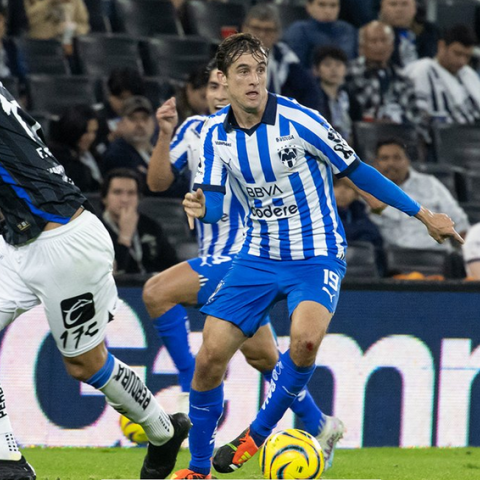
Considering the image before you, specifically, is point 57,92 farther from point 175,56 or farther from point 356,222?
point 356,222

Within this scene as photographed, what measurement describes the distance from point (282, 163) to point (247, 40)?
0.64 m

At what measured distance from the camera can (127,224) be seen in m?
8.09

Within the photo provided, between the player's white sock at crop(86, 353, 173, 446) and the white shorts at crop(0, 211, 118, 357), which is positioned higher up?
the white shorts at crop(0, 211, 118, 357)

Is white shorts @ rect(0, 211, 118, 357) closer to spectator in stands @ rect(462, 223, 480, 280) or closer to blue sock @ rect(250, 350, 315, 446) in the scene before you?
blue sock @ rect(250, 350, 315, 446)

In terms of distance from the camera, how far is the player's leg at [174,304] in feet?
20.6

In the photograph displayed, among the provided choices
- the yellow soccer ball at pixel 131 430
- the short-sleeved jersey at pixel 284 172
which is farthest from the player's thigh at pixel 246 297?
the yellow soccer ball at pixel 131 430

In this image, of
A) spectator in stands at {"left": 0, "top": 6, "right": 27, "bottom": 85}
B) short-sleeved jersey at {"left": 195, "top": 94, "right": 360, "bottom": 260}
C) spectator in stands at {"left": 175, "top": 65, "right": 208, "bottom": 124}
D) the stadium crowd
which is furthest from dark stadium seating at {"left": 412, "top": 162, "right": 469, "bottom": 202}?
short-sleeved jersey at {"left": 195, "top": 94, "right": 360, "bottom": 260}

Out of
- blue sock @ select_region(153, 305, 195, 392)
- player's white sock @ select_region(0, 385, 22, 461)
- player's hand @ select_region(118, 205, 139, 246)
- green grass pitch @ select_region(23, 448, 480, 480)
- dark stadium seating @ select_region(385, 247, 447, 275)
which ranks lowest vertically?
green grass pitch @ select_region(23, 448, 480, 480)

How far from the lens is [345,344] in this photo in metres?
7.16

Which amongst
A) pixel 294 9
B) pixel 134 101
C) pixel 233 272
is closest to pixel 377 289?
pixel 233 272

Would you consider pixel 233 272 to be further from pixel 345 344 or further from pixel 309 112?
pixel 345 344

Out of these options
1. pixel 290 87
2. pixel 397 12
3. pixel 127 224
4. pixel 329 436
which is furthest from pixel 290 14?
pixel 329 436

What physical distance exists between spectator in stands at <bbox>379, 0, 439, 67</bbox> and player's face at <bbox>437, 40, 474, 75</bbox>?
476 mm

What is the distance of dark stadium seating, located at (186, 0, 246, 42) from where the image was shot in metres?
11.5
